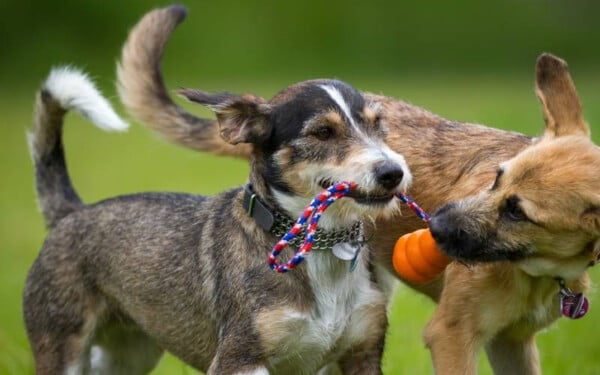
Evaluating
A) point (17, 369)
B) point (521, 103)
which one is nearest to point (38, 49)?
point (521, 103)

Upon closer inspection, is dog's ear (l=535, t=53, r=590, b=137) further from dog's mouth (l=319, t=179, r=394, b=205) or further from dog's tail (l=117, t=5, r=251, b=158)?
dog's tail (l=117, t=5, r=251, b=158)

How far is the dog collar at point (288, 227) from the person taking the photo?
5.96 m

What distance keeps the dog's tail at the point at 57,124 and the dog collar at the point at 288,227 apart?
1.24m

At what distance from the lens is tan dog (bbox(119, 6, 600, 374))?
18.3 ft

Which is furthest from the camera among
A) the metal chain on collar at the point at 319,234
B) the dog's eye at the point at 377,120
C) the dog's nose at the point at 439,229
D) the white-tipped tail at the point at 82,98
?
the white-tipped tail at the point at 82,98

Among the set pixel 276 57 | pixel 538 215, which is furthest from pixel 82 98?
pixel 276 57

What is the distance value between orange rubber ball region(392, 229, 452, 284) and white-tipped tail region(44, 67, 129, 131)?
1.94 m

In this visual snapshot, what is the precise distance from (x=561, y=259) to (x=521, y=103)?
18.2 metres

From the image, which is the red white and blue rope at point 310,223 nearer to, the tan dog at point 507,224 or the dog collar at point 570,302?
the tan dog at point 507,224

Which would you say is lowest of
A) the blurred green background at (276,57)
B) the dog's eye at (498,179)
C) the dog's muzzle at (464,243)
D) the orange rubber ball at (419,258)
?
the blurred green background at (276,57)

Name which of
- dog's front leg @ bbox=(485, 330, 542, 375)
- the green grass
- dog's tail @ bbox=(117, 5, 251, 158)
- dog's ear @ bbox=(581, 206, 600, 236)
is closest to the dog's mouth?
dog's ear @ bbox=(581, 206, 600, 236)

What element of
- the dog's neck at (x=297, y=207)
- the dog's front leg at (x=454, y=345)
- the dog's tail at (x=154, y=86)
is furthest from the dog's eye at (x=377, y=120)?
the dog's tail at (x=154, y=86)

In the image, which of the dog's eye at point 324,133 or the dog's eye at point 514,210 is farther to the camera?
the dog's eye at point 324,133

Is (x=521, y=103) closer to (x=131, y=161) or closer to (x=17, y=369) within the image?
(x=131, y=161)
